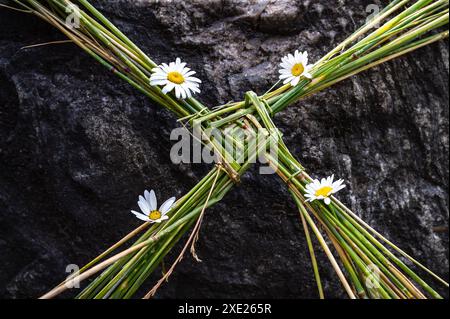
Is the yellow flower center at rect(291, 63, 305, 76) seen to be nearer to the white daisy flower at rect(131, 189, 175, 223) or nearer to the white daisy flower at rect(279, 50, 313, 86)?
the white daisy flower at rect(279, 50, 313, 86)

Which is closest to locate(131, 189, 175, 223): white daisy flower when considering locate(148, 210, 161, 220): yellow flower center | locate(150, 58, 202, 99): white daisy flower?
locate(148, 210, 161, 220): yellow flower center

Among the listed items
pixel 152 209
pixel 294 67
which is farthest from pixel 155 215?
pixel 294 67

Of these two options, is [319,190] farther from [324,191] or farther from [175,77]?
[175,77]

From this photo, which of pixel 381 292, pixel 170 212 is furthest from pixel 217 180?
pixel 381 292

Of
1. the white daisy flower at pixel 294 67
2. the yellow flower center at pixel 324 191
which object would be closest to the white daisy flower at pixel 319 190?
the yellow flower center at pixel 324 191

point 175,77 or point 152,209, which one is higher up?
point 175,77

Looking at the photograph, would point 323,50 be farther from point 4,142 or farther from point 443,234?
point 4,142
